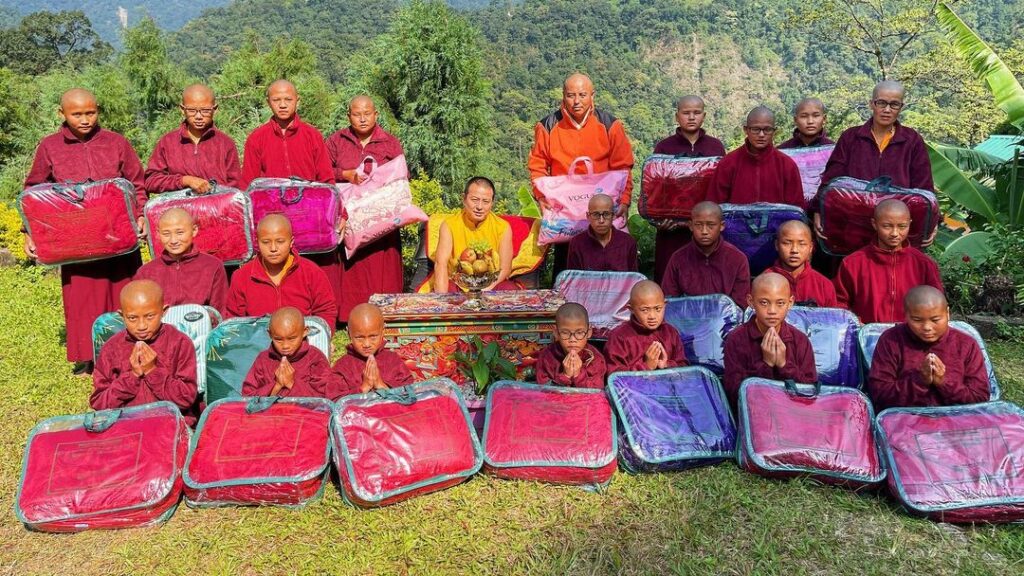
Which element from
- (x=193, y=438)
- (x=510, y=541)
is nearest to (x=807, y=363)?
(x=510, y=541)

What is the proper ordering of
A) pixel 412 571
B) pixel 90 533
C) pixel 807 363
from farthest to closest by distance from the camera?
pixel 807 363 < pixel 90 533 < pixel 412 571

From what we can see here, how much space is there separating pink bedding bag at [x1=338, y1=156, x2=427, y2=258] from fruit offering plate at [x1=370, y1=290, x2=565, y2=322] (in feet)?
3.04

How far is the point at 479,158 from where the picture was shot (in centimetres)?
1658

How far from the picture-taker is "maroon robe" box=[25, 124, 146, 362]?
5430mm

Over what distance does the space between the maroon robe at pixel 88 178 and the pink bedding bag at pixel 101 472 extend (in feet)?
6.71

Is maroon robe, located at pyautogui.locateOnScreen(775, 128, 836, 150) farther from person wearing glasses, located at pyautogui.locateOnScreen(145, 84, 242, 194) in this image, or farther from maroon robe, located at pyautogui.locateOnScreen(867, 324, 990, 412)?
person wearing glasses, located at pyautogui.locateOnScreen(145, 84, 242, 194)

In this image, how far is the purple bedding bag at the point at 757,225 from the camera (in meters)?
5.29

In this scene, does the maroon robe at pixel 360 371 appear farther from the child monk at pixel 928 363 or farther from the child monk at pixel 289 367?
the child monk at pixel 928 363

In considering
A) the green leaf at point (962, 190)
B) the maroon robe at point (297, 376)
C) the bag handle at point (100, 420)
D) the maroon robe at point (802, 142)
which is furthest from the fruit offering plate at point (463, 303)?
the green leaf at point (962, 190)

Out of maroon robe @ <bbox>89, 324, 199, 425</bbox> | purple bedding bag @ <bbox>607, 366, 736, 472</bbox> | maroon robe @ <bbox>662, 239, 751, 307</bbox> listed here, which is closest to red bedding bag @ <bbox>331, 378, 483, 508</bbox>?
purple bedding bag @ <bbox>607, 366, 736, 472</bbox>

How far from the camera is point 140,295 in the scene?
4.15m

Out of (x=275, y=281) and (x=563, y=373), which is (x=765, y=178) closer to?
(x=563, y=373)

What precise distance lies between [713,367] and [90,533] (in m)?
3.31

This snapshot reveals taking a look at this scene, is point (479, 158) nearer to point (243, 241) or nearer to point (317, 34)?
point (243, 241)
